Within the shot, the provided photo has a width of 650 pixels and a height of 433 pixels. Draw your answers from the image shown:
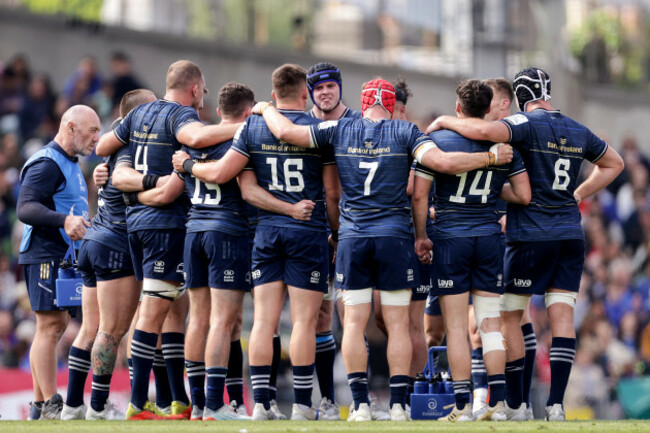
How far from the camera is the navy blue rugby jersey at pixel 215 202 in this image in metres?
9.44

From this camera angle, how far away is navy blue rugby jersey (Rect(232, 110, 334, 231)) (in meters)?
9.30

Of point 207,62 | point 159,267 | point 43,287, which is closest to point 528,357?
point 159,267

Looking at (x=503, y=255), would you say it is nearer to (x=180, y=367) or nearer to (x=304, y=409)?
(x=304, y=409)

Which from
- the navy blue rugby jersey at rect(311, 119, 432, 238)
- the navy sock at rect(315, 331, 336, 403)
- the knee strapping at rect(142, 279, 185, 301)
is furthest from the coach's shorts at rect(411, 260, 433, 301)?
the knee strapping at rect(142, 279, 185, 301)

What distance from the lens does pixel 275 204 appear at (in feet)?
30.4

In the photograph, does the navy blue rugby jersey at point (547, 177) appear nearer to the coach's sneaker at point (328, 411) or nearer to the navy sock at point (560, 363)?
the navy sock at point (560, 363)

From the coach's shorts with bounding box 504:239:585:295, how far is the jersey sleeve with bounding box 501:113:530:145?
91cm

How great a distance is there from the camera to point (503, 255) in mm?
9492

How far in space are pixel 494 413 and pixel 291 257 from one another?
2152 millimetres

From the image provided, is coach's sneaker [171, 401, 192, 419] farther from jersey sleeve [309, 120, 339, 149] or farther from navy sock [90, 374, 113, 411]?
jersey sleeve [309, 120, 339, 149]

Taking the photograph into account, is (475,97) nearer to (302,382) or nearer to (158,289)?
(302,382)

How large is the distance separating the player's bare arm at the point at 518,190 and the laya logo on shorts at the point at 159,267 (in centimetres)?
304

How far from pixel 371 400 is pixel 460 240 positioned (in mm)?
1869

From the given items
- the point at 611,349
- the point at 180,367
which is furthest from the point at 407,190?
the point at 611,349
